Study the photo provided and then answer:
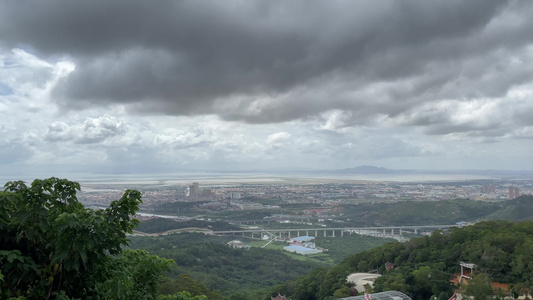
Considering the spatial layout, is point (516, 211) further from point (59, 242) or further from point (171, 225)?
point (59, 242)

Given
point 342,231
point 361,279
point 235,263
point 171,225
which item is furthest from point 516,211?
point 171,225

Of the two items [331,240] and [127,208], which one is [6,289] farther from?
[331,240]

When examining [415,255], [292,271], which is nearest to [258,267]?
[292,271]

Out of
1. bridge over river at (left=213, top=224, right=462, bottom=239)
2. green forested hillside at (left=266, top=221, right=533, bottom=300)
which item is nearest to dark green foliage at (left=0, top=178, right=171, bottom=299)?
green forested hillside at (left=266, top=221, right=533, bottom=300)

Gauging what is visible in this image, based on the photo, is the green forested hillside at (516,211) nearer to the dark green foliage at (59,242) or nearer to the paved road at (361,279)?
the paved road at (361,279)

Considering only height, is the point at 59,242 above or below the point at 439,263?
above
